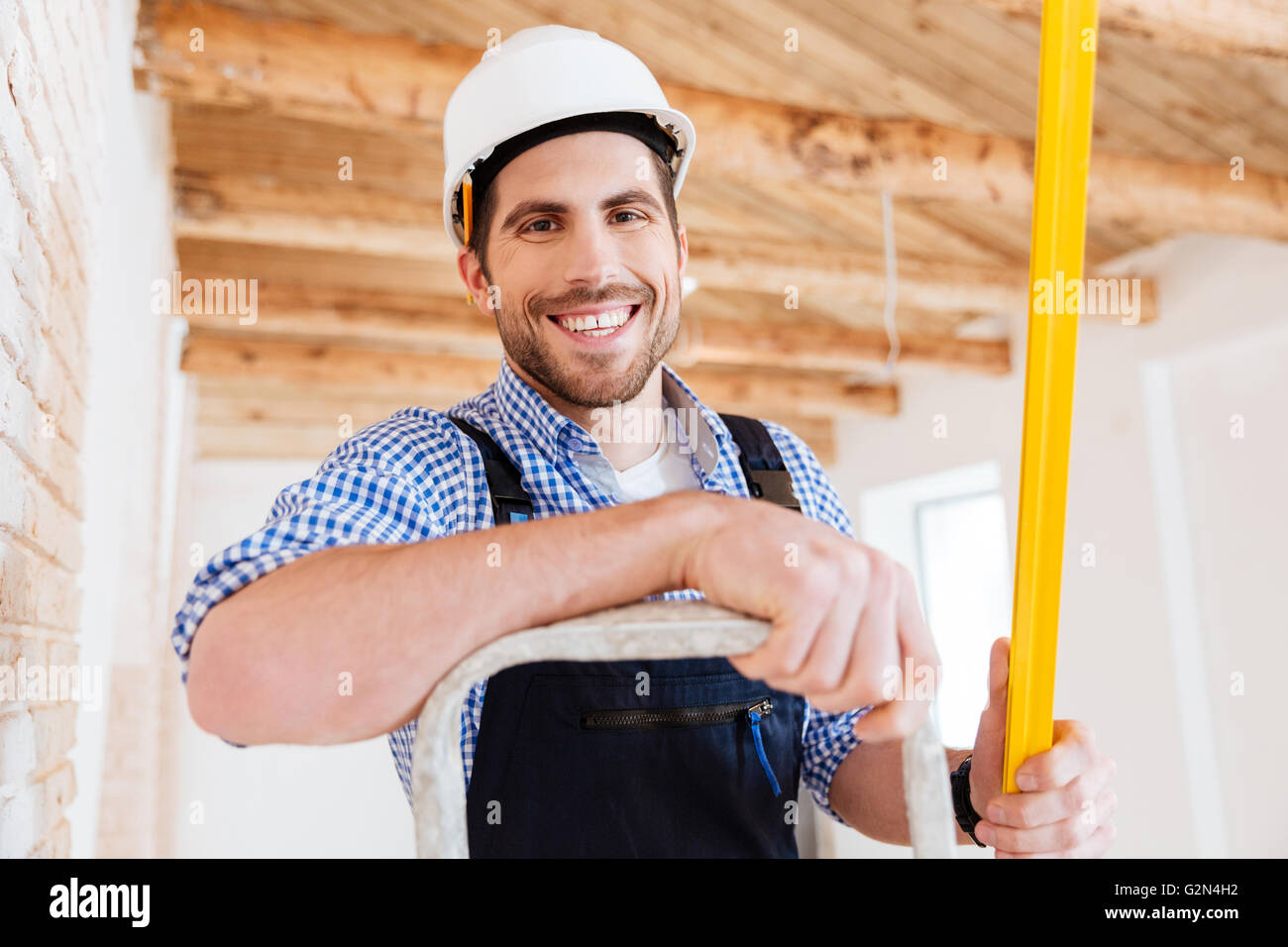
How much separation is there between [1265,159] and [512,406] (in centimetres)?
367

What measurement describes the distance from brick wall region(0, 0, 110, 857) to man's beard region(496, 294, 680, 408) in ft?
1.89

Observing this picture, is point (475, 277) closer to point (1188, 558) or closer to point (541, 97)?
point (541, 97)

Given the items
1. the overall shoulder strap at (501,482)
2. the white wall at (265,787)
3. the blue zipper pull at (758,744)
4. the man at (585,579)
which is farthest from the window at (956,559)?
the overall shoulder strap at (501,482)

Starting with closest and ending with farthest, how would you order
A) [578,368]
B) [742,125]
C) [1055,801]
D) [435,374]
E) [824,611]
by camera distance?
[824,611] → [1055,801] → [578,368] → [742,125] → [435,374]

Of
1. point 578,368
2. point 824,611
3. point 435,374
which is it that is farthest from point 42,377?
point 435,374

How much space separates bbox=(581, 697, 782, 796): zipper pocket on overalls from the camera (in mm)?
1195

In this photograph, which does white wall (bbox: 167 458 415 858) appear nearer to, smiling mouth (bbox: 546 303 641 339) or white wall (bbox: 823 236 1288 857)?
white wall (bbox: 823 236 1288 857)

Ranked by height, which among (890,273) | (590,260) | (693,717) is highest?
(890,273)

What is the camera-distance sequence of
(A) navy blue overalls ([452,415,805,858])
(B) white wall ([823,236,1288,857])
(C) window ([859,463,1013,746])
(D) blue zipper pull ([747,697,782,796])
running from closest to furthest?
(A) navy blue overalls ([452,415,805,858]), (D) blue zipper pull ([747,697,782,796]), (B) white wall ([823,236,1288,857]), (C) window ([859,463,1013,746])

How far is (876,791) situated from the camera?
1.34 meters

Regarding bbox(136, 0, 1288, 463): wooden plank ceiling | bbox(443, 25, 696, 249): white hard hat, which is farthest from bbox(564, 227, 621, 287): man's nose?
bbox(136, 0, 1288, 463): wooden plank ceiling

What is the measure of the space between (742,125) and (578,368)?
1.84 m

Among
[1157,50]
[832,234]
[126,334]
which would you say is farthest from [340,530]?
[832,234]

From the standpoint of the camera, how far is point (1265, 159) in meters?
3.86
